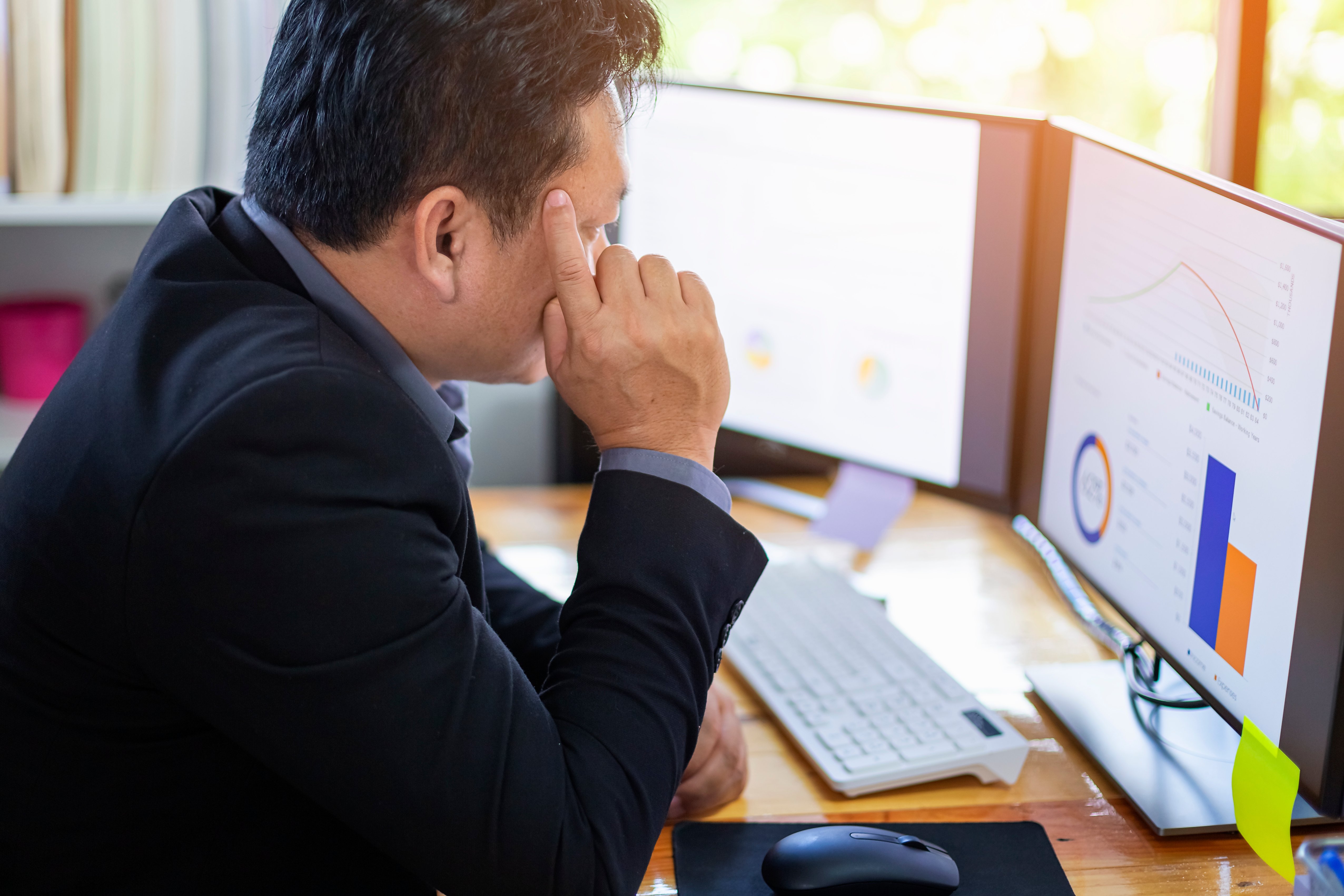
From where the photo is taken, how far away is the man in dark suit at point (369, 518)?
63 centimetres

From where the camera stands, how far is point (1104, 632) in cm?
116

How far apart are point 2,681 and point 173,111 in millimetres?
987

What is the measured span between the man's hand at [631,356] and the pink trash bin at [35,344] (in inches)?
41.5

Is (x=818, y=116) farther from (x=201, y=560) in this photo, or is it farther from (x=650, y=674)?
(x=201, y=560)

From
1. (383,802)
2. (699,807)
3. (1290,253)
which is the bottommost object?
(699,807)

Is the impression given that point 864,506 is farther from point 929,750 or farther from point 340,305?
point 340,305

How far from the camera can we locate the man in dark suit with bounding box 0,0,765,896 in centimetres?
63

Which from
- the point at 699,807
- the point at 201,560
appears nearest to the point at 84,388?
the point at 201,560

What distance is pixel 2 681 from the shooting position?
29.0 inches

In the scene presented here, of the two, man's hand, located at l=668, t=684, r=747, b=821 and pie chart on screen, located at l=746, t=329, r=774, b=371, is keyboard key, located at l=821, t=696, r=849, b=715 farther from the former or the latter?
pie chart on screen, located at l=746, t=329, r=774, b=371

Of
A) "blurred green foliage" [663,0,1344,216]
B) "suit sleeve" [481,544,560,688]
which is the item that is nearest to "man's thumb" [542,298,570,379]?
"suit sleeve" [481,544,560,688]

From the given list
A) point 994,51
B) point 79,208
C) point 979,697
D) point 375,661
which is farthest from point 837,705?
point 994,51

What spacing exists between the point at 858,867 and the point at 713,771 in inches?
6.6

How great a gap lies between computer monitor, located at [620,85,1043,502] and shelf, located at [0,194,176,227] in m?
0.62
